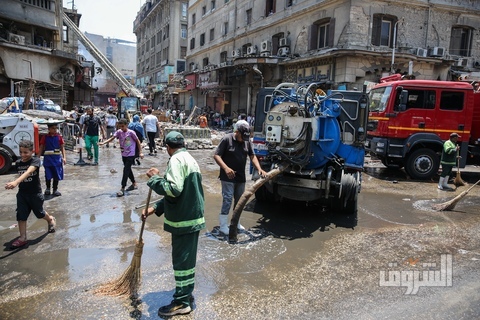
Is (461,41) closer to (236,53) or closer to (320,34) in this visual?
(320,34)

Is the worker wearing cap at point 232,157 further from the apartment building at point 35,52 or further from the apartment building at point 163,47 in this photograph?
the apartment building at point 163,47

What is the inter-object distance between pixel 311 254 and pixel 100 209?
4.06 meters

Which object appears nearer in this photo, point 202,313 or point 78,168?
point 202,313

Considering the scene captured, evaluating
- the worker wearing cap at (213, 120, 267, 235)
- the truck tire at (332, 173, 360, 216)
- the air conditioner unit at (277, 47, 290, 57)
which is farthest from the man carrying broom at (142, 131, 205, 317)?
the air conditioner unit at (277, 47, 290, 57)

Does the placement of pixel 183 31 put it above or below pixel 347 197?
above

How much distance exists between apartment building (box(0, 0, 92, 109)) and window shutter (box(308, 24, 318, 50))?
1479 cm

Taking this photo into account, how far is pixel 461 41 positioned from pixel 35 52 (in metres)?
25.8

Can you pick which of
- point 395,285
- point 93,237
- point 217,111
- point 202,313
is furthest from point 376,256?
point 217,111

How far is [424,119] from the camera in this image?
10.6m

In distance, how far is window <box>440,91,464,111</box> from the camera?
10570 mm

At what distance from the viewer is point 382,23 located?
1941 cm

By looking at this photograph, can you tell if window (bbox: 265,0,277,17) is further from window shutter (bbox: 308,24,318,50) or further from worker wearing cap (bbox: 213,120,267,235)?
worker wearing cap (bbox: 213,120,267,235)

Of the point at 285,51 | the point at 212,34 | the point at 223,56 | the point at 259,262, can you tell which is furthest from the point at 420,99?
the point at 212,34

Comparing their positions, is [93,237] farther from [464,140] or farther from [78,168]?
[464,140]
